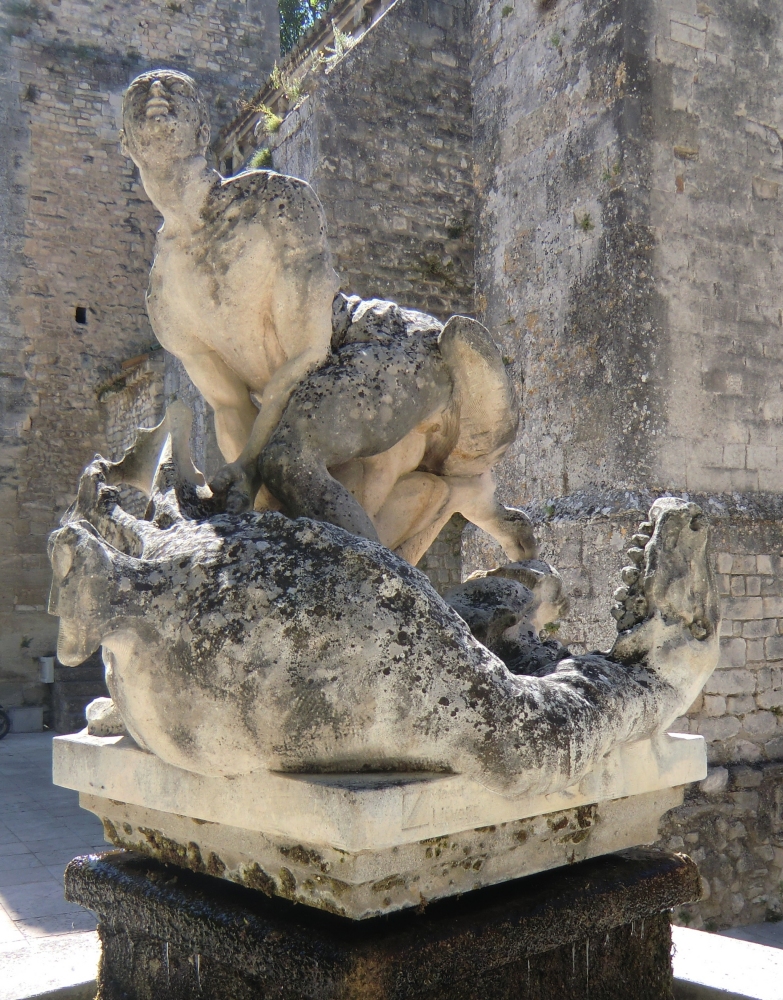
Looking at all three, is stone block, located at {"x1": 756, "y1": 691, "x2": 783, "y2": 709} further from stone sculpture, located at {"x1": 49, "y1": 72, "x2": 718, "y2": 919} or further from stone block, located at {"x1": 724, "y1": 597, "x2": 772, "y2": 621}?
stone sculpture, located at {"x1": 49, "y1": 72, "x2": 718, "y2": 919}

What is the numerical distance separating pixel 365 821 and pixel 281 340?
38.9 inches

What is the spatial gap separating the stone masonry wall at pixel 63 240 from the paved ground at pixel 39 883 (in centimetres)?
379

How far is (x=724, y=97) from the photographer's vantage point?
624 cm

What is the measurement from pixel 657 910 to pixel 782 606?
4.91 meters

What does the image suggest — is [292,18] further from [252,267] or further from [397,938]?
[397,938]

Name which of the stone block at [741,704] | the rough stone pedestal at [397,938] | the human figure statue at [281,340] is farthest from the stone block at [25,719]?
the human figure statue at [281,340]

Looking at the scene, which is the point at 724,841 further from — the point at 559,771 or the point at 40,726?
the point at 40,726

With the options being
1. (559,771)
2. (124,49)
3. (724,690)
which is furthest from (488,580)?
(124,49)

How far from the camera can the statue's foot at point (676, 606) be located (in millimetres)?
1778

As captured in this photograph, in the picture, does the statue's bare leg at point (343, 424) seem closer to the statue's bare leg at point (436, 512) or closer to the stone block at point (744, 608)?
the statue's bare leg at point (436, 512)

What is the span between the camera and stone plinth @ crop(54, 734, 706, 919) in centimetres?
139

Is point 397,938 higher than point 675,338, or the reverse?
point 675,338

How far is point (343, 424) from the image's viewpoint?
1882mm

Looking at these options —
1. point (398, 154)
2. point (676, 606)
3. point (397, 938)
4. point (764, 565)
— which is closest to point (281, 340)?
point (676, 606)
